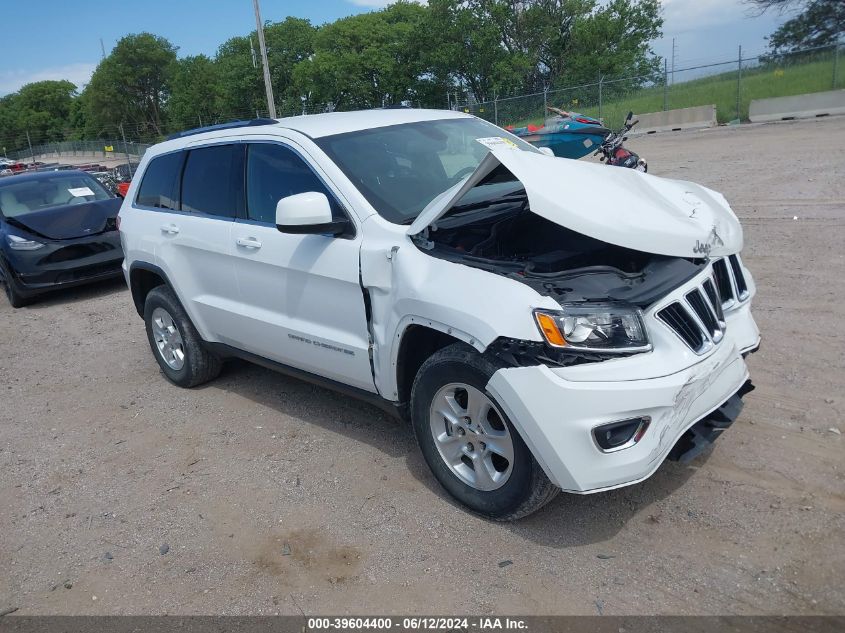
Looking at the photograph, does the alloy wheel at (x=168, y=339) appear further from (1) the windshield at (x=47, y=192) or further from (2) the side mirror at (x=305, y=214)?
(1) the windshield at (x=47, y=192)

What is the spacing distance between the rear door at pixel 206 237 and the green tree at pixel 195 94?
71882 mm

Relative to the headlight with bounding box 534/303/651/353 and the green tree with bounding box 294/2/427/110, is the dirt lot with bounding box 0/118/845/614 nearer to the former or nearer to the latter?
the headlight with bounding box 534/303/651/353

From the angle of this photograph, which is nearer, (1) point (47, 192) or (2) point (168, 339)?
→ (2) point (168, 339)

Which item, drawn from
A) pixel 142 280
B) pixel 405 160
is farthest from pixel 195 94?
pixel 405 160

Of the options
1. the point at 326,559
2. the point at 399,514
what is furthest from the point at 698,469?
the point at 326,559

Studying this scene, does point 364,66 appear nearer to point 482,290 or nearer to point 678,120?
point 678,120

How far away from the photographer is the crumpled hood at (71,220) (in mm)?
9458

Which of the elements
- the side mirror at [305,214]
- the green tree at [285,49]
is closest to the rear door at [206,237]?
the side mirror at [305,214]

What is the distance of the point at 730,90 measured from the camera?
23.9m

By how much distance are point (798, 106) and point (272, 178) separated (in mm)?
21108

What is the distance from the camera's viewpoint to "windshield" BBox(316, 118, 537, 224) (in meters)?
3.95

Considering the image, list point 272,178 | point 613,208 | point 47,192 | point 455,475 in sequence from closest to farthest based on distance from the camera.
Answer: point 613,208
point 455,475
point 272,178
point 47,192

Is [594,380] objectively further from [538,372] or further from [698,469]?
[698,469]

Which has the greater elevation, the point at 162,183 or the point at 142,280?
the point at 162,183
